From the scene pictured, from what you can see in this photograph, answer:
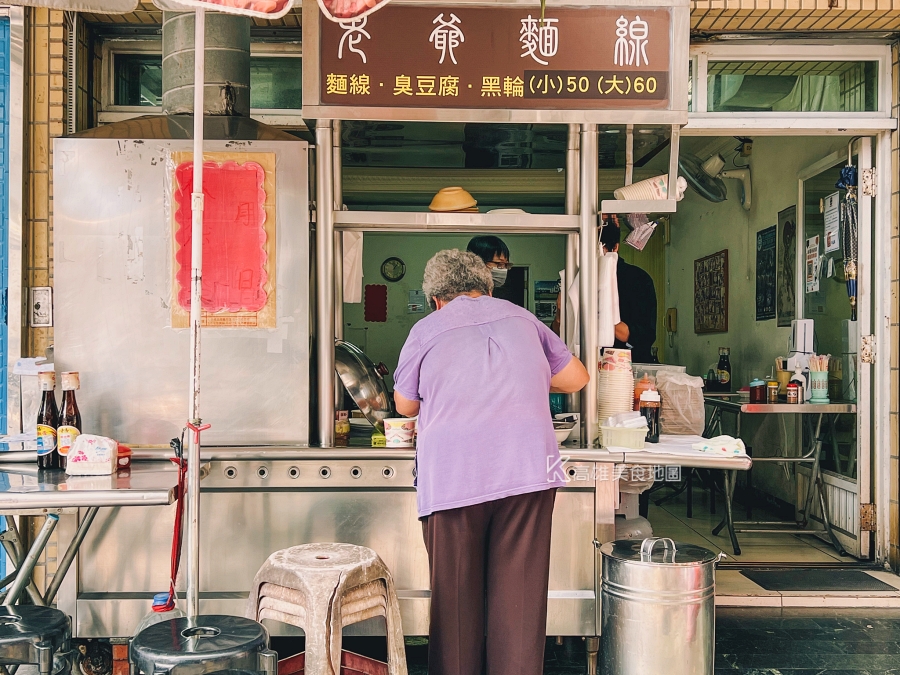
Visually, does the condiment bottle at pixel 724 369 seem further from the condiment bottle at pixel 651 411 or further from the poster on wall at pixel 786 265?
the condiment bottle at pixel 651 411

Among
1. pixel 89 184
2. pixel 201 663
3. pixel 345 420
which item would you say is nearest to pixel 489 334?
pixel 345 420

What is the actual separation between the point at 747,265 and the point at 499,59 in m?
4.55

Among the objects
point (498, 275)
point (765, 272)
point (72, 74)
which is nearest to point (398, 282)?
point (765, 272)

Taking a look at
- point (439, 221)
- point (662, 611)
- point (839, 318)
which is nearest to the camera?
point (662, 611)

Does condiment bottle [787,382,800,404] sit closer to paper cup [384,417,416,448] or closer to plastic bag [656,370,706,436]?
plastic bag [656,370,706,436]

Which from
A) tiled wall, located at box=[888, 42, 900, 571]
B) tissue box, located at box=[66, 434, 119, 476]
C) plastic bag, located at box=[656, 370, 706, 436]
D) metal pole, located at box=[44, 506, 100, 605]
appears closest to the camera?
tissue box, located at box=[66, 434, 119, 476]

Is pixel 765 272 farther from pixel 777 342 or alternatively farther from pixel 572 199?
pixel 572 199

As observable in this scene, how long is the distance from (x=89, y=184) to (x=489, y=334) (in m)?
1.78

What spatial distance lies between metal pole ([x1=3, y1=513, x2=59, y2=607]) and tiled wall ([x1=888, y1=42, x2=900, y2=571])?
4.03 meters

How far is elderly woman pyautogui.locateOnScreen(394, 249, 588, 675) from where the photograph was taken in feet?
8.48

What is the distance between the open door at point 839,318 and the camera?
4.45 metres

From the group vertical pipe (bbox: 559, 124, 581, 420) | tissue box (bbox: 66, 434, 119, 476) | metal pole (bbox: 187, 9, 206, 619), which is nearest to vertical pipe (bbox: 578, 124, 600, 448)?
vertical pipe (bbox: 559, 124, 581, 420)

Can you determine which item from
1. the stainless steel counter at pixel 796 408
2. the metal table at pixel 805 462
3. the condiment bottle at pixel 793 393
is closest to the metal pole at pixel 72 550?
the metal table at pixel 805 462

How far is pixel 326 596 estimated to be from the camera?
2.26 metres
